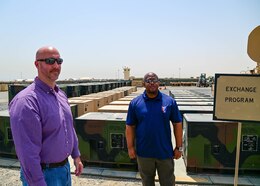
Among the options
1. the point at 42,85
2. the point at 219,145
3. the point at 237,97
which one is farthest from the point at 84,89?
the point at 42,85

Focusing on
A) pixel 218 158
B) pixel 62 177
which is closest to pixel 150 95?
pixel 62 177

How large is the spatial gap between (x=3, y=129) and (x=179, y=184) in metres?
5.11

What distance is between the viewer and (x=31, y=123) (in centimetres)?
201

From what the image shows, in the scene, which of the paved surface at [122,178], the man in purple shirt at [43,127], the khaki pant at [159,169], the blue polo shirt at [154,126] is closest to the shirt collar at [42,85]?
the man in purple shirt at [43,127]

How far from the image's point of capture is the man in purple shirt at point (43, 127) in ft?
6.49

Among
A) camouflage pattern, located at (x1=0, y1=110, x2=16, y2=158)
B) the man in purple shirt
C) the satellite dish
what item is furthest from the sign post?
camouflage pattern, located at (x1=0, y1=110, x2=16, y2=158)

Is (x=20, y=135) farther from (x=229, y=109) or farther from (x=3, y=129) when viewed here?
(x=3, y=129)

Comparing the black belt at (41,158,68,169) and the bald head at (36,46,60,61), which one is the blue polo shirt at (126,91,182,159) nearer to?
the black belt at (41,158,68,169)

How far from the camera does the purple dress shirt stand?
6.48 ft

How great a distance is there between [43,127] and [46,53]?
73 cm

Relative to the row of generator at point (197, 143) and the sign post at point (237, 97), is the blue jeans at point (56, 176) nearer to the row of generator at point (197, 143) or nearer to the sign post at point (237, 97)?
the sign post at point (237, 97)

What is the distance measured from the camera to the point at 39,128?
81.4 inches

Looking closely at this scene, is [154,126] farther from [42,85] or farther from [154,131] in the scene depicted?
[42,85]

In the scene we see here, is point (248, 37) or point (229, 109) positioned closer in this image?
point (229, 109)
